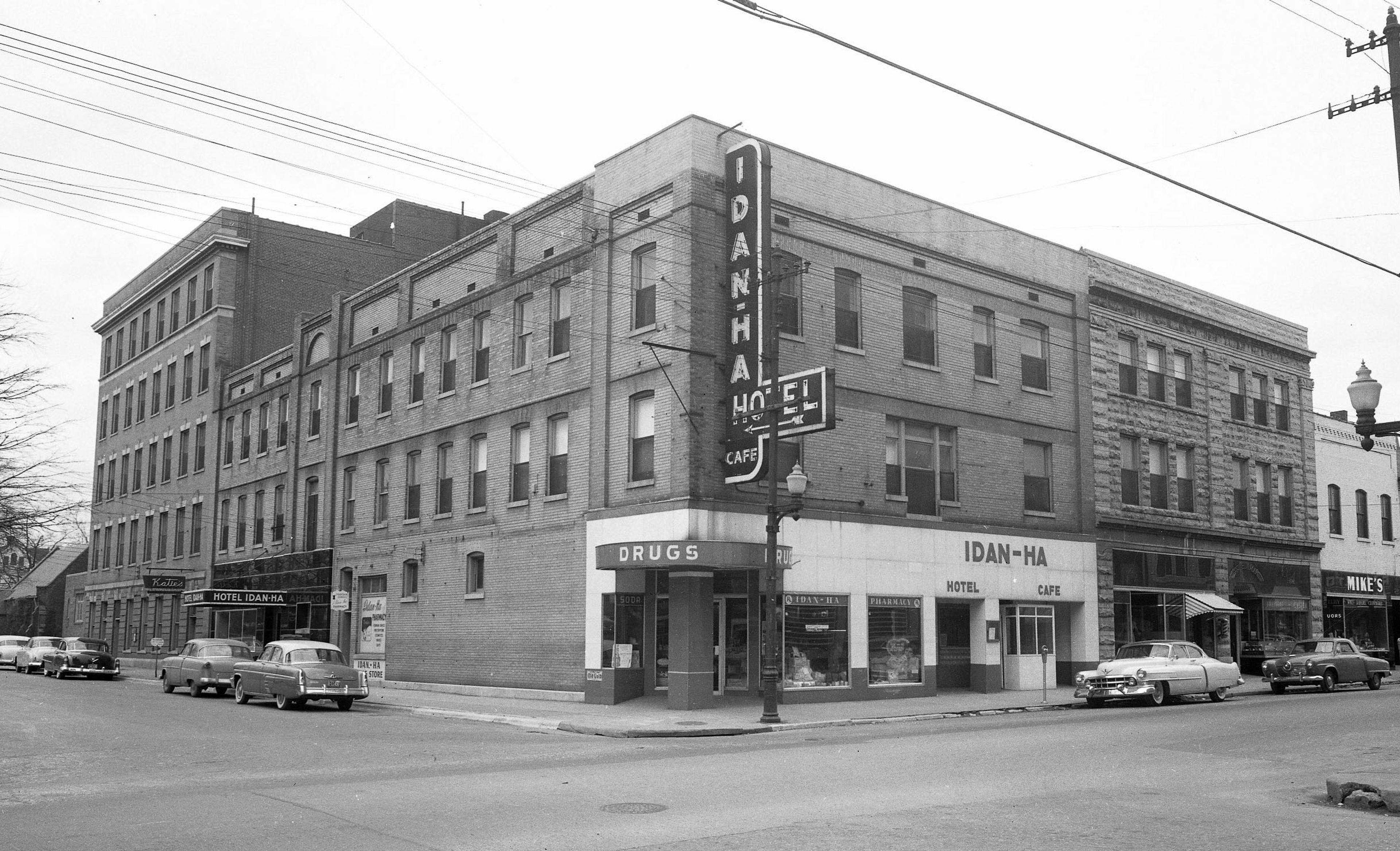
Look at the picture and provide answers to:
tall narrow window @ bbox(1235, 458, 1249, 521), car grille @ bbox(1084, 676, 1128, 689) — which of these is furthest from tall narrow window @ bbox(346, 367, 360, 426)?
tall narrow window @ bbox(1235, 458, 1249, 521)

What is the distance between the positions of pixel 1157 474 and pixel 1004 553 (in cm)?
840

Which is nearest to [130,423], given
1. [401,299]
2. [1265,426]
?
[401,299]

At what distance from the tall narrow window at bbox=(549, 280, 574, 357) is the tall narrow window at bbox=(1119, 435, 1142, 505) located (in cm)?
1709

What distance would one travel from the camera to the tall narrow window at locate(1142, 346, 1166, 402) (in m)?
38.6

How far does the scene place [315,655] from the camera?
27906 millimetres

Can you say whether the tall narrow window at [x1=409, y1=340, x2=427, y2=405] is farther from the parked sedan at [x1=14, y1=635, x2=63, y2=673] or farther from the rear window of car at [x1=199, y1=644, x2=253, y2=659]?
the parked sedan at [x1=14, y1=635, x2=63, y2=673]

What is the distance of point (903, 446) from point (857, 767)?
16388 millimetres

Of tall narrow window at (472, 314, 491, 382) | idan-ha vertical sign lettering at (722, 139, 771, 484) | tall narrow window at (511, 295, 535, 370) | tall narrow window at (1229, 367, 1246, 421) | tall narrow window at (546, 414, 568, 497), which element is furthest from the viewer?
tall narrow window at (1229, 367, 1246, 421)

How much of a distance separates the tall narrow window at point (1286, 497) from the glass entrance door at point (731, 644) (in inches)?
957

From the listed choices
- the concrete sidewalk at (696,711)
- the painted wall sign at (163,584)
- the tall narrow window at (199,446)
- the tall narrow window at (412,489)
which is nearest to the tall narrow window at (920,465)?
the concrete sidewalk at (696,711)

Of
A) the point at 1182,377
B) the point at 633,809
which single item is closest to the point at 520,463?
the point at 633,809

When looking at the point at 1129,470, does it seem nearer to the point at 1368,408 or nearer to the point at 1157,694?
the point at 1157,694

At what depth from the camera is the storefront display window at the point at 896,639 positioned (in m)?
29.7

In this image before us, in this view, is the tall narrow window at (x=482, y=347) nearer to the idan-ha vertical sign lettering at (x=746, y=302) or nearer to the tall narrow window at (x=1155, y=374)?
the idan-ha vertical sign lettering at (x=746, y=302)
